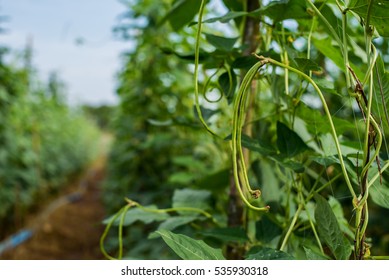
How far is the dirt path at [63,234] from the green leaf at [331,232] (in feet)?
6.27

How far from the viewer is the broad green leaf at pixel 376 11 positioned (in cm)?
41

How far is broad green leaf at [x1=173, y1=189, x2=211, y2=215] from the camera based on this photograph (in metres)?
0.78

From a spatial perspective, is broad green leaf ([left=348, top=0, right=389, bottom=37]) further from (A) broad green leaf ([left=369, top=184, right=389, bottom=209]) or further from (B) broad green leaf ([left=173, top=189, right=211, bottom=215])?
(B) broad green leaf ([left=173, top=189, right=211, bottom=215])

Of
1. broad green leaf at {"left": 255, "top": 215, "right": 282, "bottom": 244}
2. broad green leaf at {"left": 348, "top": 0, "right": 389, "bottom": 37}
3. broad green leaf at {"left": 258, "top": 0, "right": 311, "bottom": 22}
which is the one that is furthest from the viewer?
broad green leaf at {"left": 255, "top": 215, "right": 282, "bottom": 244}

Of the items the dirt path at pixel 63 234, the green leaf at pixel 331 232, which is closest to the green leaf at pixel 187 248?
the green leaf at pixel 331 232

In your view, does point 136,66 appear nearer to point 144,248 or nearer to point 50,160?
point 144,248

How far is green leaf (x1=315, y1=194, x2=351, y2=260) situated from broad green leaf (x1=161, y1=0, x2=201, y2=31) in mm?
447

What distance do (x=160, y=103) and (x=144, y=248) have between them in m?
0.86

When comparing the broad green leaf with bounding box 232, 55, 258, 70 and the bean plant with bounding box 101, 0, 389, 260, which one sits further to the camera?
the broad green leaf with bounding box 232, 55, 258, 70

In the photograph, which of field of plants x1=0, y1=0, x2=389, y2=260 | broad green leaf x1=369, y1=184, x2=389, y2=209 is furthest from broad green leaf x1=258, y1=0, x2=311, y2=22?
broad green leaf x1=369, y1=184, x2=389, y2=209

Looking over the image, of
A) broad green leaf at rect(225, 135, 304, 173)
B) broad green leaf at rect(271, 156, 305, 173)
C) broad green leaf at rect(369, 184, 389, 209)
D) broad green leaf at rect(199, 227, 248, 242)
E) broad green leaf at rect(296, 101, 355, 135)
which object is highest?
broad green leaf at rect(296, 101, 355, 135)

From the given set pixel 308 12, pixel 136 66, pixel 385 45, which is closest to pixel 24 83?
pixel 136 66

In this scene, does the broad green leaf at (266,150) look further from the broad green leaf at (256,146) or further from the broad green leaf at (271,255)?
the broad green leaf at (271,255)

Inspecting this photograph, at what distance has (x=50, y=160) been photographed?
18.1ft
